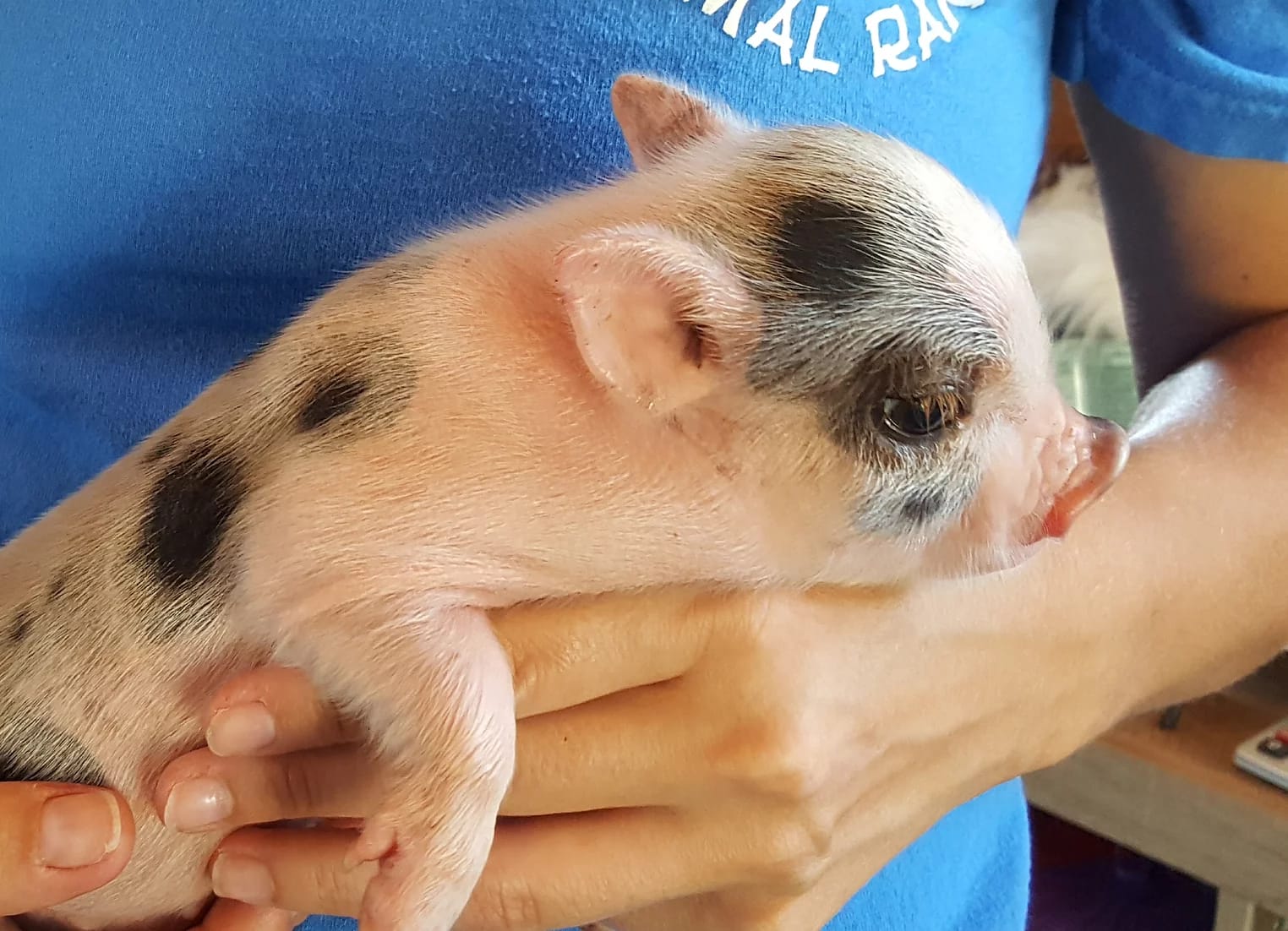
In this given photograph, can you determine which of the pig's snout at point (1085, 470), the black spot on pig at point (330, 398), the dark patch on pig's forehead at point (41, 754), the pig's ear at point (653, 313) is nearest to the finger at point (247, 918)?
the dark patch on pig's forehead at point (41, 754)

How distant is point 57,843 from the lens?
70cm

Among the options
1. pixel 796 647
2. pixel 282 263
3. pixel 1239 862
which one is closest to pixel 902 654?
pixel 796 647

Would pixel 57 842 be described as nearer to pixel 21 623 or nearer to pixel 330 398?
pixel 21 623

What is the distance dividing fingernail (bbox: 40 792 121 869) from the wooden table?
1.69 meters

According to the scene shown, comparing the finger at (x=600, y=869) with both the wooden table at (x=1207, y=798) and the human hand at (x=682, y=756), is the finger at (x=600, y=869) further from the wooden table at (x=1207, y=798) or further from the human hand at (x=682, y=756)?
the wooden table at (x=1207, y=798)

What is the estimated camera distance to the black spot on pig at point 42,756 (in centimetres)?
76

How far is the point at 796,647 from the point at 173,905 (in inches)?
19.4

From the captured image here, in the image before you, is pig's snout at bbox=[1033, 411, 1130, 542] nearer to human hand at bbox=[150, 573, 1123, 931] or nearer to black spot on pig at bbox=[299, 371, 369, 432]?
human hand at bbox=[150, 573, 1123, 931]

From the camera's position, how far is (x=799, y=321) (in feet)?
2.21

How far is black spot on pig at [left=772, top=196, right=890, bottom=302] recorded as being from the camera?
0.68m

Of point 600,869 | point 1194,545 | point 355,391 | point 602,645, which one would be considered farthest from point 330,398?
point 1194,545

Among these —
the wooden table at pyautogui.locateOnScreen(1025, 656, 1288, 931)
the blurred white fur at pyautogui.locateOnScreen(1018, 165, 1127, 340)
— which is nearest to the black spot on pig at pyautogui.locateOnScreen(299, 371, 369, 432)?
the wooden table at pyautogui.locateOnScreen(1025, 656, 1288, 931)

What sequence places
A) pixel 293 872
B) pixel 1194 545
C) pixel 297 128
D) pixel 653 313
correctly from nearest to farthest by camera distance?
pixel 653 313
pixel 293 872
pixel 297 128
pixel 1194 545

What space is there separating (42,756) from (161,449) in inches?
8.6
